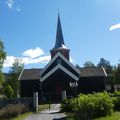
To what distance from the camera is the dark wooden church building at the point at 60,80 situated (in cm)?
5041

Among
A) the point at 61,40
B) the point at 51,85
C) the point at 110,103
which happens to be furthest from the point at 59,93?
the point at 110,103

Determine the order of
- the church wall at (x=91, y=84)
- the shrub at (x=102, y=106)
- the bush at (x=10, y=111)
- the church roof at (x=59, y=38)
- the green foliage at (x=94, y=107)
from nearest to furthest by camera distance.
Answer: the green foliage at (x=94, y=107)
the shrub at (x=102, y=106)
the bush at (x=10, y=111)
the church wall at (x=91, y=84)
the church roof at (x=59, y=38)

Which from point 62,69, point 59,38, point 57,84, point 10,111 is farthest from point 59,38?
point 10,111

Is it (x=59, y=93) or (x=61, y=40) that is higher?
(x=61, y=40)

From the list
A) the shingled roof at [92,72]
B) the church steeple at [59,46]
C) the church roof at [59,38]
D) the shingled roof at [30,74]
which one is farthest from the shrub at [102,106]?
the church roof at [59,38]

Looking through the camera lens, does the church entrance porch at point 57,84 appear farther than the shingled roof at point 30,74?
No

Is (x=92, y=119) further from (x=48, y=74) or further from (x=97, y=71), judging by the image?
(x=97, y=71)

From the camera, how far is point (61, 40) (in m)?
66.2

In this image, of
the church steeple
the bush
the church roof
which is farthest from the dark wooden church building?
the bush

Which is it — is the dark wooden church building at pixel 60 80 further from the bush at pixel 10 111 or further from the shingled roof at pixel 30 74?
the bush at pixel 10 111

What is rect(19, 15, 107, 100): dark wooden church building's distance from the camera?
50406 millimetres

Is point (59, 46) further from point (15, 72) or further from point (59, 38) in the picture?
point (15, 72)

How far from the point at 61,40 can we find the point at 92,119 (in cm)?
4651

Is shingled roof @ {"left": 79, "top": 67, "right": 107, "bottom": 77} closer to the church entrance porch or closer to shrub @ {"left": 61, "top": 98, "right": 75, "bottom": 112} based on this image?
the church entrance porch
